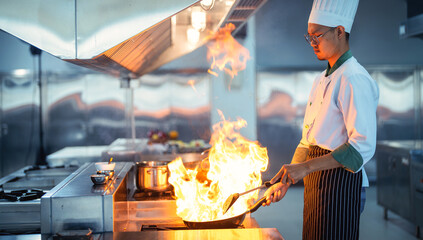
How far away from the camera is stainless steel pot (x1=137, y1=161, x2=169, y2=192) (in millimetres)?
2328

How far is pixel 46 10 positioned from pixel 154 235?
3.19ft

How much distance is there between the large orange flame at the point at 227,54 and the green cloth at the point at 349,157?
542 cm

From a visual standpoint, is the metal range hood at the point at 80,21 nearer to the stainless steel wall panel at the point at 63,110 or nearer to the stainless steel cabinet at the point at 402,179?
the stainless steel cabinet at the point at 402,179

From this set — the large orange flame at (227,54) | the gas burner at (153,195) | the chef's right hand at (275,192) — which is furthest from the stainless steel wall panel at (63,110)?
the chef's right hand at (275,192)

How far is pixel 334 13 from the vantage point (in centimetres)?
175

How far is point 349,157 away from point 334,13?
0.63 metres

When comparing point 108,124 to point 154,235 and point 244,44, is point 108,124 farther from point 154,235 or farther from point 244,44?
point 154,235

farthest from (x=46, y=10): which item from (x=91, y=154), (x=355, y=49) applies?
(x=355, y=49)

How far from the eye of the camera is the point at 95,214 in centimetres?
166

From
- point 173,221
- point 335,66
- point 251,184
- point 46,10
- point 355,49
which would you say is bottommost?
point 173,221

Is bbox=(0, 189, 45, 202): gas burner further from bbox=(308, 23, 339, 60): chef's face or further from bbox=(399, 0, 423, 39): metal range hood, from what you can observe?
bbox=(399, 0, 423, 39): metal range hood

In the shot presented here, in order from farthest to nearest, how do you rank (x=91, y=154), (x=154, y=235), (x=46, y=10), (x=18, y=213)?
(x=91, y=154) → (x=18, y=213) → (x=154, y=235) → (x=46, y=10)

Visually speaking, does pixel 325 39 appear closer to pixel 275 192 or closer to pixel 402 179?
pixel 275 192

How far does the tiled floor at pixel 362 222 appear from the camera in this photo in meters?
4.41
